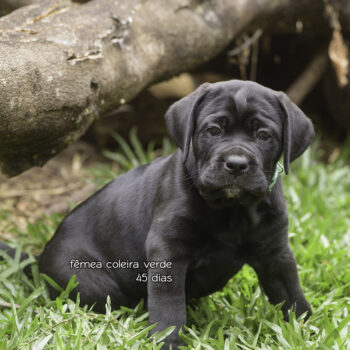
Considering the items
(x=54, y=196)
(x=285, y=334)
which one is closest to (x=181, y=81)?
(x=54, y=196)

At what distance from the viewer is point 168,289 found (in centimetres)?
315

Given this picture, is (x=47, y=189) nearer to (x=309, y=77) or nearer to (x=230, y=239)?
(x=230, y=239)

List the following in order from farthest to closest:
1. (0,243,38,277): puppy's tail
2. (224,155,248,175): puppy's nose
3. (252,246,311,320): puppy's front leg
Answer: (0,243,38,277): puppy's tail, (252,246,311,320): puppy's front leg, (224,155,248,175): puppy's nose

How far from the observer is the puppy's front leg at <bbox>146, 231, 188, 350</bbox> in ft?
10.3

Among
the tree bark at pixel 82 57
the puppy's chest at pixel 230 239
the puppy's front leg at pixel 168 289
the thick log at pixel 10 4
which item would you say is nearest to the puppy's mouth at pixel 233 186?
the puppy's chest at pixel 230 239

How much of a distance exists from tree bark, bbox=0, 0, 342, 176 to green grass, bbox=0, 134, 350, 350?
940 mm

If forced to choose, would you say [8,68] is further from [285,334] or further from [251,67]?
[251,67]

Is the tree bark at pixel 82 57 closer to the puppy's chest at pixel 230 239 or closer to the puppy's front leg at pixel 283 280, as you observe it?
the puppy's chest at pixel 230 239

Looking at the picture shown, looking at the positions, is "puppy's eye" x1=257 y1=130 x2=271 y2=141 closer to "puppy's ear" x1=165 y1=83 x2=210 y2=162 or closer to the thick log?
"puppy's ear" x1=165 y1=83 x2=210 y2=162

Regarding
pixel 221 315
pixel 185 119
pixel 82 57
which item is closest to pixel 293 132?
pixel 185 119

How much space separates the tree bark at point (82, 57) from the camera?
3.55 meters

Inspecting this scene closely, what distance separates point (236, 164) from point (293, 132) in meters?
0.46

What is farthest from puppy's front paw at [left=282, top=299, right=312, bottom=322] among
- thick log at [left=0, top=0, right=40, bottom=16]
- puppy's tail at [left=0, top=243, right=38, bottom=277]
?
thick log at [left=0, top=0, right=40, bottom=16]

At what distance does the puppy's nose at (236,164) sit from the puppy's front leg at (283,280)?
0.73 meters
